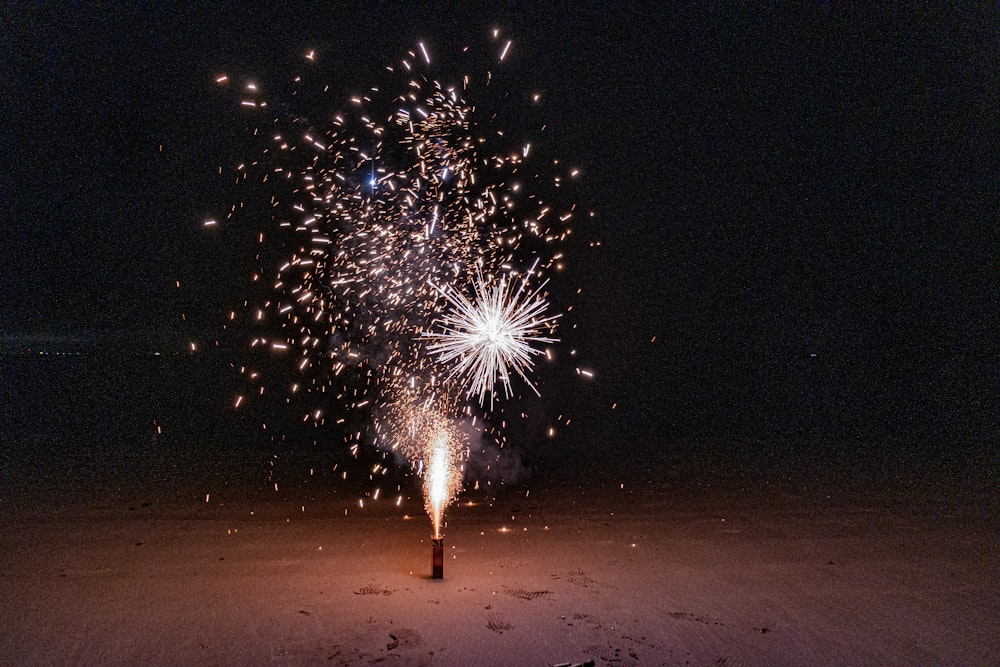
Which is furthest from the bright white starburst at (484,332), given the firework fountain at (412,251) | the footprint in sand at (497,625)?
the footprint in sand at (497,625)

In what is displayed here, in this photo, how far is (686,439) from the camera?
13.6 meters

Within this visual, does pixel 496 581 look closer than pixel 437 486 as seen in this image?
Yes

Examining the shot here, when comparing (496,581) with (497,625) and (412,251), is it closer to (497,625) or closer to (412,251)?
(497,625)

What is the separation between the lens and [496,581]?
19.4ft

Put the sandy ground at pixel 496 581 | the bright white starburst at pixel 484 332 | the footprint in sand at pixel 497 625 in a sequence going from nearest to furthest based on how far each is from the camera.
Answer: the sandy ground at pixel 496 581, the footprint in sand at pixel 497 625, the bright white starburst at pixel 484 332

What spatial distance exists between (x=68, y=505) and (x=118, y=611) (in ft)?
11.7

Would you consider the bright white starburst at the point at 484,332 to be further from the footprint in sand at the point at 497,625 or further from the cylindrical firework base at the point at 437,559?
the footprint in sand at the point at 497,625

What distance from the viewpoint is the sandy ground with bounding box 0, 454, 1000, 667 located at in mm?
4777

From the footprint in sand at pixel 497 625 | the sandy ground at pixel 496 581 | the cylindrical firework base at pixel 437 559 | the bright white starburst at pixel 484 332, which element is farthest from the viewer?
the bright white starburst at pixel 484 332

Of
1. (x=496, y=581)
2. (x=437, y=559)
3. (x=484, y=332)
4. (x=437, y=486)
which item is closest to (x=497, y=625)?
(x=496, y=581)

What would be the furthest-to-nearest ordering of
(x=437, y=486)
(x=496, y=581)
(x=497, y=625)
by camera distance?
1. (x=437, y=486)
2. (x=496, y=581)
3. (x=497, y=625)

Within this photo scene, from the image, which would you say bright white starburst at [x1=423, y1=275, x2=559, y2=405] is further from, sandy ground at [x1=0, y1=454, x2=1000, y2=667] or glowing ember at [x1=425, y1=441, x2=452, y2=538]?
sandy ground at [x1=0, y1=454, x2=1000, y2=667]

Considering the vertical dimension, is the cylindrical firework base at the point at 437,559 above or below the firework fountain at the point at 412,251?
below

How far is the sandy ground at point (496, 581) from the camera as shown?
4777 mm
